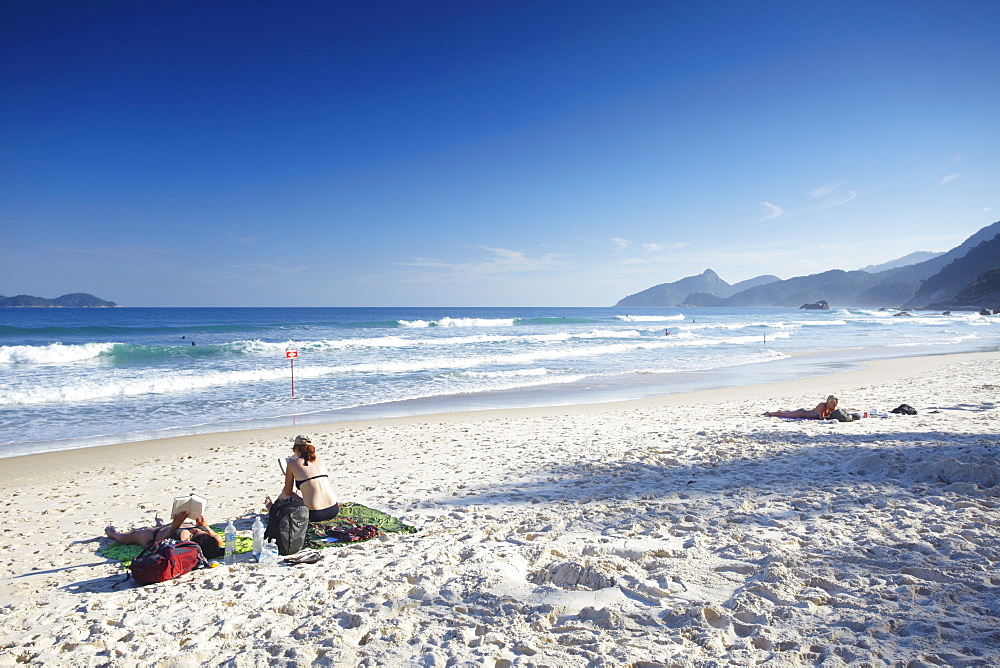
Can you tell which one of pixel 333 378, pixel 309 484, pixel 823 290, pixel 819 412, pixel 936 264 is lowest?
pixel 333 378

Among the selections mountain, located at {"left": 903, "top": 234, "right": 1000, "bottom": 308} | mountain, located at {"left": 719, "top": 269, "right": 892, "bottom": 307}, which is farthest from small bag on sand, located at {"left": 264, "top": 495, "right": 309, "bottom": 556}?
→ mountain, located at {"left": 719, "top": 269, "right": 892, "bottom": 307}

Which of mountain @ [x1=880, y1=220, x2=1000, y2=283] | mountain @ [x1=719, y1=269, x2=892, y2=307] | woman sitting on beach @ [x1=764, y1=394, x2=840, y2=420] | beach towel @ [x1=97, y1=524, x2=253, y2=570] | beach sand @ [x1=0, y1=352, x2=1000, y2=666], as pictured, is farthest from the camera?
mountain @ [x1=719, y1=269, x2=892, y2=307]

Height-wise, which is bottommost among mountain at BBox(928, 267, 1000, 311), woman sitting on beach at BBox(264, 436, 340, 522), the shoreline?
the shoreline

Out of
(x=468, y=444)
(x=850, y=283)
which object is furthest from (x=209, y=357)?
(x=850, y=283)

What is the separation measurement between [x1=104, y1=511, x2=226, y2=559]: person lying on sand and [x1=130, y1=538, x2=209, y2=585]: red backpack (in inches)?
3.1

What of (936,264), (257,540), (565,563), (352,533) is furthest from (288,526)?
(936,264)

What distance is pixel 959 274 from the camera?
109 meters

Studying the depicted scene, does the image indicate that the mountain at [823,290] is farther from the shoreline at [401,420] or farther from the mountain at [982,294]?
the shoreline at [401,420]

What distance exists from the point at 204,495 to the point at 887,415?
11.6 metres

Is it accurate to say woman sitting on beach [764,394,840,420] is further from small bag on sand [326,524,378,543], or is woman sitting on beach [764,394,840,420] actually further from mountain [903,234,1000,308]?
mountain [903,234,1000,308]

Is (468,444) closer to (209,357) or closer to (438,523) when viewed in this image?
(438,523)

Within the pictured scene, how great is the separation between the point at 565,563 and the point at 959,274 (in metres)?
141

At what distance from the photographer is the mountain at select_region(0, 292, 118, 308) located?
112 meters

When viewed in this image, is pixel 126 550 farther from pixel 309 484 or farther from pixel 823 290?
pixel 823 290
